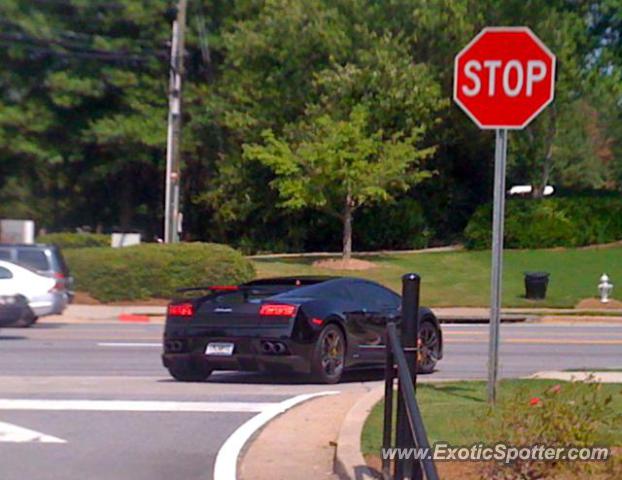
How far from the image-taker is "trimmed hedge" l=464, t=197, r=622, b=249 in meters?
46.8

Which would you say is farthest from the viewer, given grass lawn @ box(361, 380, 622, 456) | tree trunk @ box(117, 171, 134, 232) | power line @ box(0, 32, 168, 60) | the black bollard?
tree trunk @ box(117, 171, 134, 232)

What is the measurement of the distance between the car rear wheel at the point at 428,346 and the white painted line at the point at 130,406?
4.15m

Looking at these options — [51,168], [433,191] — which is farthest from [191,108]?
[433,191]

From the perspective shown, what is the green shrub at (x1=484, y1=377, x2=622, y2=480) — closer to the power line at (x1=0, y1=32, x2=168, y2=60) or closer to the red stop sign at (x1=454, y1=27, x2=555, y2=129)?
the red stop sign at (x1=454, y1=27, x2=555, y2=129)

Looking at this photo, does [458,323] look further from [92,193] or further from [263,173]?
[92,193]

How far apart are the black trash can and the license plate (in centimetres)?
2116

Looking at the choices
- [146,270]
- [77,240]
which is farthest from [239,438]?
[77,240]

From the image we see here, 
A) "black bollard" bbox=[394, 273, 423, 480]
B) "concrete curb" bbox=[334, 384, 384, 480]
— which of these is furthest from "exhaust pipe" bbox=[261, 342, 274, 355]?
"black bollard" bbox=[394, 273, 423, 480]

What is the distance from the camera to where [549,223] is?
153 feet

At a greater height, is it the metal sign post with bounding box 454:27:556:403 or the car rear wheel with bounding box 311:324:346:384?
the metal sign post with bounding box 454:27:556:403

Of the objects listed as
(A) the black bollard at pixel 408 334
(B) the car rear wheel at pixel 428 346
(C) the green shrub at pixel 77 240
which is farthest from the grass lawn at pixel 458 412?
(C) the green shrub at pixel 77 240

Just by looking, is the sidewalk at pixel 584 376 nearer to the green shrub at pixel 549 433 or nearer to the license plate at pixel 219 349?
the license plate at pixel 219 349

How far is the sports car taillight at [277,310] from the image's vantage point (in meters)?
14.4

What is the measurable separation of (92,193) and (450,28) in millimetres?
18870
